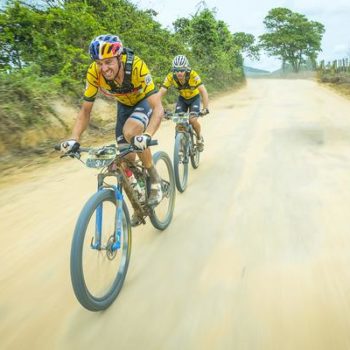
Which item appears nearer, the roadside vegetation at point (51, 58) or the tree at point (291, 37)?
the roadside vegetation at point (51, 58)

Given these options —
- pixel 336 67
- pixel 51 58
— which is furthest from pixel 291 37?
pixel 51 58

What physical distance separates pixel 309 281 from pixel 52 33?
1038cm

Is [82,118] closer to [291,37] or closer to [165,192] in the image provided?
[165,192]

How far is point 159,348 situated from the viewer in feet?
8.46

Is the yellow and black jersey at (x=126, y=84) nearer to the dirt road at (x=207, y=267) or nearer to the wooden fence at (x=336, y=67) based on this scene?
the dirt road at (x=207, y=267)

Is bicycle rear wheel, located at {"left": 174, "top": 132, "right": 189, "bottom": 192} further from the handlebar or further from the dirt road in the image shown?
the handlebar

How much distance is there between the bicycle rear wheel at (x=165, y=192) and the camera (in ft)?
14.6

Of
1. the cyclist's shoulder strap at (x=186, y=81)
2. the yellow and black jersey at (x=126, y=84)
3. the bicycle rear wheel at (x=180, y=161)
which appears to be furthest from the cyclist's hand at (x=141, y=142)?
the cyclist's shoulder strap at (x=186, y=81)

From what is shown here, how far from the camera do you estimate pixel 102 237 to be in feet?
Answer: 10.7

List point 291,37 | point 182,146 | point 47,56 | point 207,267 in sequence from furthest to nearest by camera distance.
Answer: point 291,37 → point 47,56 → point 182,146 → point 207,267

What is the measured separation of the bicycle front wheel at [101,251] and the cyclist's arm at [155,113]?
879mm

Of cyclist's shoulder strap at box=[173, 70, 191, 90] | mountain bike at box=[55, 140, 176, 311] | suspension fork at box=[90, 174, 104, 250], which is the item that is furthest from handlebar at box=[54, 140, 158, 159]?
cyclist's shoulder strap at box=[173, 70, 191, 90]

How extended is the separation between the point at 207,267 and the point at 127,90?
2105mm

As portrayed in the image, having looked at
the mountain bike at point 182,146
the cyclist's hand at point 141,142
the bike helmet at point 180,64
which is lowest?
the mountain bike at point 182,146
